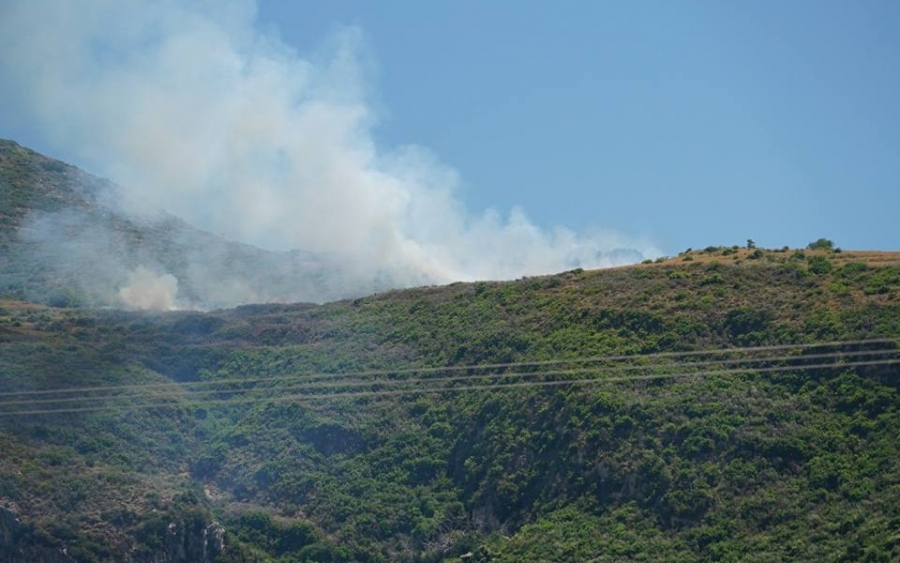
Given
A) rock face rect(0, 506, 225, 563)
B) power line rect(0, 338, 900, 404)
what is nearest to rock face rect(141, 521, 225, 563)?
rock face rect(0, 506, 225, 563)

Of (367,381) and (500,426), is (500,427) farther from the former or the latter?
(367,381)

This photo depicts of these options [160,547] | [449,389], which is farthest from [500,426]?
[160,547]

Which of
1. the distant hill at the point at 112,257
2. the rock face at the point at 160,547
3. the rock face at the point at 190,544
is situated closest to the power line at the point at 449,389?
the rock face at the point at 160,547

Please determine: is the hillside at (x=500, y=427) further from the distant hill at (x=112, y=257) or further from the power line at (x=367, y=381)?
the distant hill at (x=112, y=257)

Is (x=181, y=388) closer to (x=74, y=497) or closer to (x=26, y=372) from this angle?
(x=26, y=372)

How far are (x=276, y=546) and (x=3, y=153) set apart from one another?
112373 millimetres

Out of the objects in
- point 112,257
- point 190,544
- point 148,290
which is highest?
point 112,257

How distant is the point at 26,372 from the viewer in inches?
4013

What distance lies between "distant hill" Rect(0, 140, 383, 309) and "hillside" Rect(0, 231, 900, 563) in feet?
97.7

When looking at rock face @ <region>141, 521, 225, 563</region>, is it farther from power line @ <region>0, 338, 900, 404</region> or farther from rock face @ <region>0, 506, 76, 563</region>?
power line @ <region>0, 338, 900, 404</region>

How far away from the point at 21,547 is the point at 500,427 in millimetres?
28937

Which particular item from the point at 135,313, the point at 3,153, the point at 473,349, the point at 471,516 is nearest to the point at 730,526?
the point at 471,516

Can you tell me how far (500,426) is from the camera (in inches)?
3654

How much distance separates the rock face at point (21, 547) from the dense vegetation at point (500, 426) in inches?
5.1
